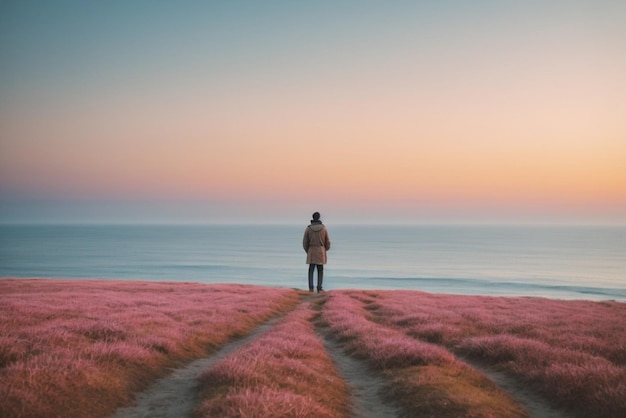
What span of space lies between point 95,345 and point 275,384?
5.63 m

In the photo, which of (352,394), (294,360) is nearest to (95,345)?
(294,360)

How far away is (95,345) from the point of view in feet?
38.4

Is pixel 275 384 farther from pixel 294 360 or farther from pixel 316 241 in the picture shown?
pixel 316 241

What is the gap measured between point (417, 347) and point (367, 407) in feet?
15.3

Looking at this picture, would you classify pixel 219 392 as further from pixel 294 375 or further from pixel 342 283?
pixel 342 283

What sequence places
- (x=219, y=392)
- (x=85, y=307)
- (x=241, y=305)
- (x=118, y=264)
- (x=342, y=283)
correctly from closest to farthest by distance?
(x=219, y=392)
(x=85, y=307)
(x=241, y=305)
(x=342, y=283)
(x=118, y=264)

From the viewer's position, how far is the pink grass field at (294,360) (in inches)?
333

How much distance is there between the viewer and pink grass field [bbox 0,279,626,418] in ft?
27.7

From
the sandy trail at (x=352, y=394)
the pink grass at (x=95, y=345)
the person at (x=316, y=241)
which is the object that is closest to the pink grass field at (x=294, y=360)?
the pink grass at (x=95, y=345)

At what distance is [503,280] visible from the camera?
124875 millimetres

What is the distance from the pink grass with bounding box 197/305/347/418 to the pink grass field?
0.04 metres

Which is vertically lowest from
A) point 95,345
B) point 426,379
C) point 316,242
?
point 426,379

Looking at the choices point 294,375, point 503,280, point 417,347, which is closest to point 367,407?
point 294,375

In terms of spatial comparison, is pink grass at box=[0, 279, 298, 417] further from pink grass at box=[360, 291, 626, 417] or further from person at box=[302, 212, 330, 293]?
pink grass at box=[360, 291, 626, 417]
